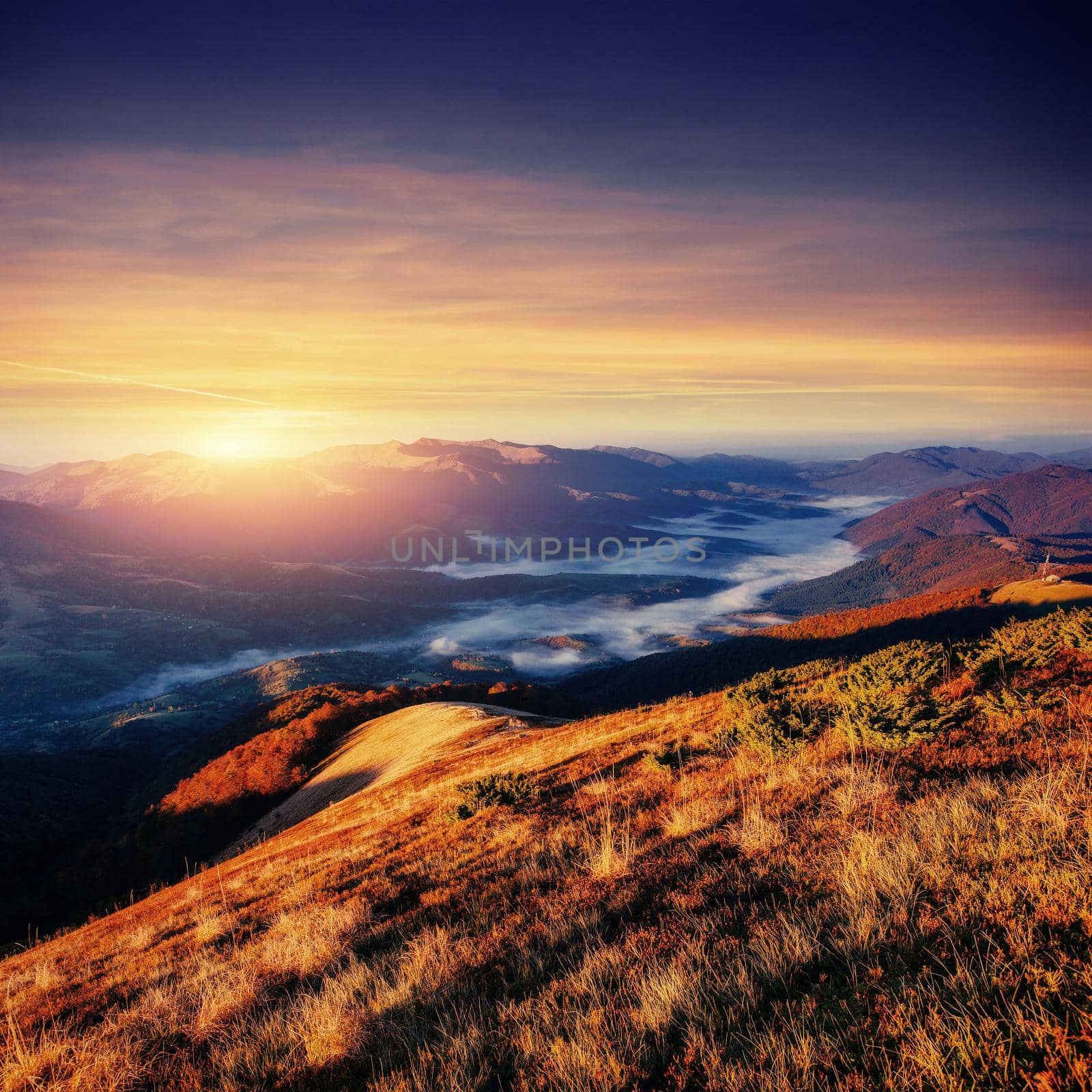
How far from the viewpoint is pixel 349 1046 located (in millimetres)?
4617

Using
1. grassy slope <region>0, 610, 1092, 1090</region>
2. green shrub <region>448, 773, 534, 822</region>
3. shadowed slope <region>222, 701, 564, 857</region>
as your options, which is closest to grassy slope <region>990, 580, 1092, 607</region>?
shadowed slope <region>222, 701, 564, 857</region>

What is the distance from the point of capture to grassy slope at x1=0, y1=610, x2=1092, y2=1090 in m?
3.58

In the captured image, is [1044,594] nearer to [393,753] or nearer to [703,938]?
[393,753]

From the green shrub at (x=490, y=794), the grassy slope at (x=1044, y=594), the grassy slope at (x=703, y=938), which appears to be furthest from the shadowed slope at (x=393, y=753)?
the grassy slope at (x=1044, y=594)

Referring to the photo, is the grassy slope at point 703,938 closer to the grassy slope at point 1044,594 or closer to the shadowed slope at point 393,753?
the shadowed slope at point 393,753

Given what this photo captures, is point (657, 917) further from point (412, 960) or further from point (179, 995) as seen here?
point (179, 995)

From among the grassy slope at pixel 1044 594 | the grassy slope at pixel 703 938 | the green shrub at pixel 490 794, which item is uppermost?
the grassy slope at pixel 703 938

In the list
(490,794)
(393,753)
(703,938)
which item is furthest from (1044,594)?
(703,938)

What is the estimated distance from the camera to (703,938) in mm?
4938

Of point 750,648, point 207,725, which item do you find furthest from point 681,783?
point 207,725

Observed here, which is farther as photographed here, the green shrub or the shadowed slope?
the shadowed slope

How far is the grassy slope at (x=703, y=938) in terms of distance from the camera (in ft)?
11.8

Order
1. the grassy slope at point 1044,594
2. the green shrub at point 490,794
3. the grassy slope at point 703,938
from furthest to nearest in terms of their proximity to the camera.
A: the grassy slope at point 1044,594, the green shrub at point 490,794, the grassy slope at point 703,938

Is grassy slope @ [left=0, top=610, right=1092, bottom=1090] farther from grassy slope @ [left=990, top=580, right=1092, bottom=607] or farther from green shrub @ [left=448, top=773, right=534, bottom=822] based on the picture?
grassy slope @ [left=990, top=580, right=1092, bottom=607]
